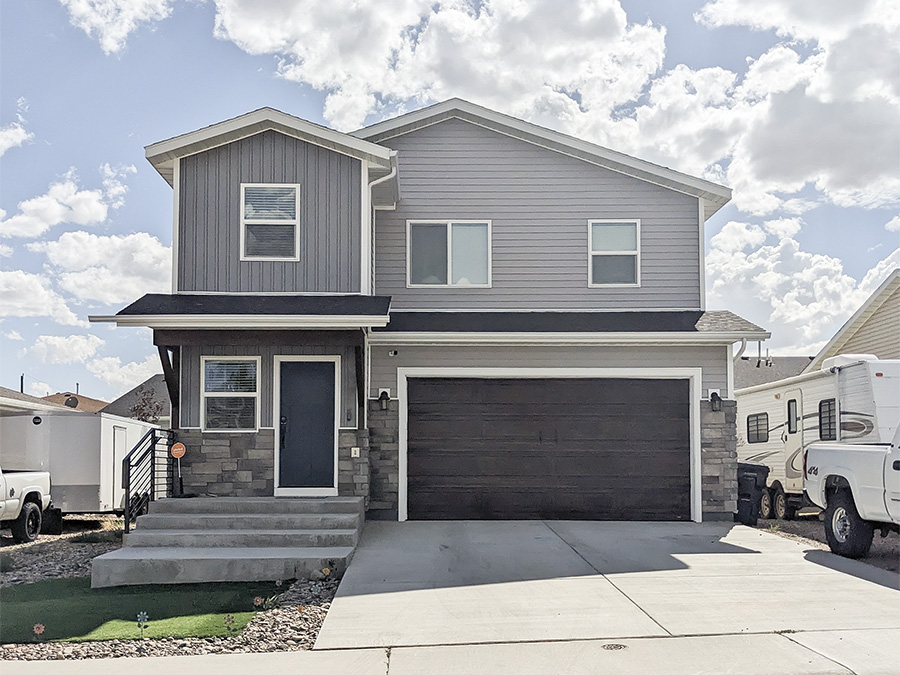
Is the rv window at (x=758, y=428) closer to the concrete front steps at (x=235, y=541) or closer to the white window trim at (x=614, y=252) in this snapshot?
the white window trim at (x=614, y=252)

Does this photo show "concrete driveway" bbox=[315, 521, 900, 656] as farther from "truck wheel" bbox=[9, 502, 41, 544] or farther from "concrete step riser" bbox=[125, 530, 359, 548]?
"truck wheel" bbox=[9, 502, 41, 544]

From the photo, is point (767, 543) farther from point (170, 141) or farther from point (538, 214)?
point (170, 141)

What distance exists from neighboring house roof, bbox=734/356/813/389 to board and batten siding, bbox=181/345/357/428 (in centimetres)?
2224

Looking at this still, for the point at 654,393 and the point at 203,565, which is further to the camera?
the point at 654,393

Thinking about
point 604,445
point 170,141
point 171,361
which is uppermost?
point 170,141

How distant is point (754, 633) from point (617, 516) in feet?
22.2

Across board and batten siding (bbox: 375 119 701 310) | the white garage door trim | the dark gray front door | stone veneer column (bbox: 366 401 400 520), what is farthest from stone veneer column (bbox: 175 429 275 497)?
board and batten siding (bbox: 375 119 701 310)

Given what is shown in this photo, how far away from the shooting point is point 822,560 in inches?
416

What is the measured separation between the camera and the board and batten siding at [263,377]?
12.7 m

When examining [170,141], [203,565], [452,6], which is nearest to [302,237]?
[170,141]

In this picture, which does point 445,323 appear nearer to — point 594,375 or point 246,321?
point 594,375

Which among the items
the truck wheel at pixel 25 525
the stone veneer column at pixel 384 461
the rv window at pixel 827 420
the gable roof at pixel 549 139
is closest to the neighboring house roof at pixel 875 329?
the rv window at pixel 827 420

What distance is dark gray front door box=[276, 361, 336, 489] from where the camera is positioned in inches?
503

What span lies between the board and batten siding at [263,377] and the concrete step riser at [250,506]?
140 cm
